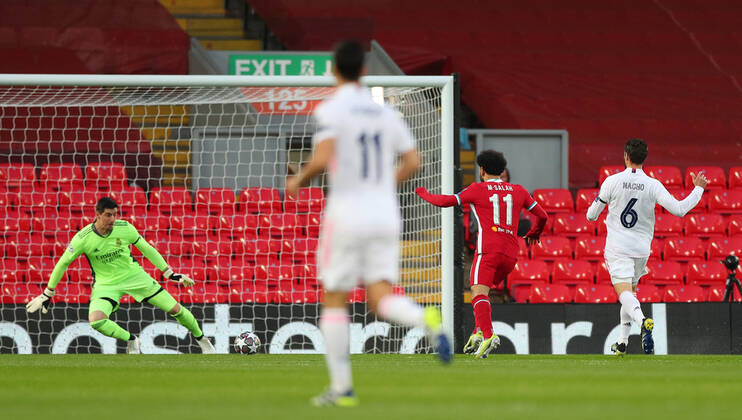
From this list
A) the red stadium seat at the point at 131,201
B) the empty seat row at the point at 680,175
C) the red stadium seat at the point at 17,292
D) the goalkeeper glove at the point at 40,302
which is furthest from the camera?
the empty seat row at the point at 680,175

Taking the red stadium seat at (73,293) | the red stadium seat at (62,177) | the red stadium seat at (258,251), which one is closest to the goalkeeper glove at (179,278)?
the red stadium seat at (258,251)

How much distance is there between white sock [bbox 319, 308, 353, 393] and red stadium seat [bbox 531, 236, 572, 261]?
31.5 feet

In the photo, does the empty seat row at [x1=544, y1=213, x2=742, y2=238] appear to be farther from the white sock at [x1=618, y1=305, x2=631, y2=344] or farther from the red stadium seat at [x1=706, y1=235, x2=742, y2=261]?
the white sock at [x1=618, y1=305, x2=631, y2=344]

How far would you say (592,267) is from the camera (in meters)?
14.4

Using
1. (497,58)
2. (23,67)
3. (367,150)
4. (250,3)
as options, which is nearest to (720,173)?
(497,58)

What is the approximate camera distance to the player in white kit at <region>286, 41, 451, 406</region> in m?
4.99

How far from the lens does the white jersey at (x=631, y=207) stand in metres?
9.45

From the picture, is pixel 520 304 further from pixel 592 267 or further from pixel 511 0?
pixel 511 0

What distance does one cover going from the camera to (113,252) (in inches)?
438

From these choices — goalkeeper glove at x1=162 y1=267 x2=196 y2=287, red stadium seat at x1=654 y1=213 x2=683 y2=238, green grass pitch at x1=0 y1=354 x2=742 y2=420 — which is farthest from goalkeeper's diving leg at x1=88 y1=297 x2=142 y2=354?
red stadium seat at x1=654 y1=213 x2=683 y2=238

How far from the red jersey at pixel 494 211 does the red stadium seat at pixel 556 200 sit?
569 cm

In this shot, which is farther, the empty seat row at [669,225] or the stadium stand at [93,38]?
the stadium stand at [93,38]

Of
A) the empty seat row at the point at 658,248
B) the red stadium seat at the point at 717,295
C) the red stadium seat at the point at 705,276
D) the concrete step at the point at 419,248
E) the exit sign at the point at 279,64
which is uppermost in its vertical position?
the exit sign at the point at 279,64

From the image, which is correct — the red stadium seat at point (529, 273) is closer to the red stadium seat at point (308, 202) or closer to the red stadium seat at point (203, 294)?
the red stadium seat at point (308, 202)
